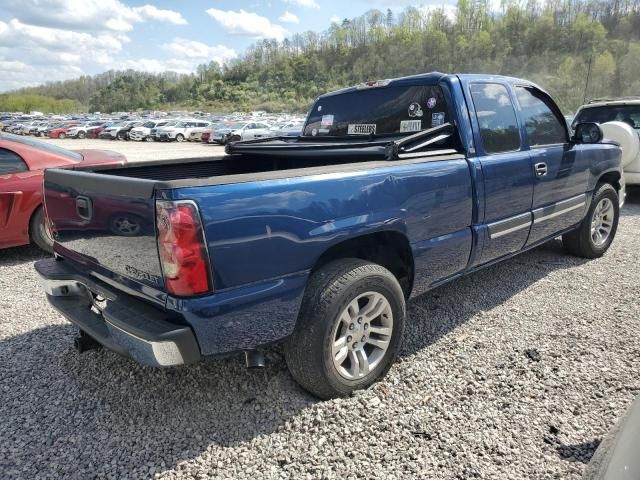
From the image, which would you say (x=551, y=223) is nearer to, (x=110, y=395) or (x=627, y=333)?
(x=627, y=333)

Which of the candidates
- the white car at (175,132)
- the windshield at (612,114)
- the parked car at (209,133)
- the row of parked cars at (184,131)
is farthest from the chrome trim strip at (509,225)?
the white car at (175,132)

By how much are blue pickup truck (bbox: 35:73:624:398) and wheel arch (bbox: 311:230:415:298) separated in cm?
1

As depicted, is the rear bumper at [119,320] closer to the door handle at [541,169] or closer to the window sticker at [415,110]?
the window sticker at [415,110]

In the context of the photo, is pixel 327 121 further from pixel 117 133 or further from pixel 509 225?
pixel 117 133

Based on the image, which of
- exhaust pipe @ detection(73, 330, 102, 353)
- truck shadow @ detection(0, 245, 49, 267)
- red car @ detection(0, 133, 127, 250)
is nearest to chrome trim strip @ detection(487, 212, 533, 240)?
exhaust pipe @ detection(73, 330, 102, 353)

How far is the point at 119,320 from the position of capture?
2.32 m

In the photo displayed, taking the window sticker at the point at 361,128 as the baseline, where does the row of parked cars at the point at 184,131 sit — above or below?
above

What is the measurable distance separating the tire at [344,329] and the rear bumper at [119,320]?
60 centimetres

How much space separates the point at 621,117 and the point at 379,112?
649 cm

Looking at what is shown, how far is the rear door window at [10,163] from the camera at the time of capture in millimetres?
5473

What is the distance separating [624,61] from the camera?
2534 inches

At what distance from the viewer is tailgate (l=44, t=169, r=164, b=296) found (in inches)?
88.0

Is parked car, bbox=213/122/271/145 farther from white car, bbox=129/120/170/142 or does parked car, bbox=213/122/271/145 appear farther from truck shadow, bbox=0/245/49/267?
truck shadow, bbox=0/245/49/267

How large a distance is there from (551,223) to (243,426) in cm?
326
